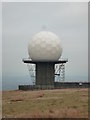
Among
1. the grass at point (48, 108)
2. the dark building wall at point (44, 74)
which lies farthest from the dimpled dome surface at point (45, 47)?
the grass at point (48, 108)

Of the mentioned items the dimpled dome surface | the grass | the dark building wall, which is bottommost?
the grass

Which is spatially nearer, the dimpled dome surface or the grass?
the grass

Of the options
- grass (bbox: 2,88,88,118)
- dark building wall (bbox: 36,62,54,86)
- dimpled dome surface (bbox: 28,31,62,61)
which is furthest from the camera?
dark building wall (bbox: 36,62,54,86)

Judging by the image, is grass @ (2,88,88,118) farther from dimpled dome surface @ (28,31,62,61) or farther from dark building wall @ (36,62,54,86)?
dark building wall @ (36,62,54,86)

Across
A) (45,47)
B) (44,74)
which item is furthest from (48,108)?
(44,74)

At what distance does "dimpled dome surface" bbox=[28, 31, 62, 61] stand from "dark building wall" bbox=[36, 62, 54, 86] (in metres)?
1.58

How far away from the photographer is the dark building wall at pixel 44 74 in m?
67.8

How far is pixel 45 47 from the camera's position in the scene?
66.2m

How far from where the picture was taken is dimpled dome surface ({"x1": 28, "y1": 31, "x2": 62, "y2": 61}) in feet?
218

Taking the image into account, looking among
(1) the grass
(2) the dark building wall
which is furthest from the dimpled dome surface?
(1) the grass

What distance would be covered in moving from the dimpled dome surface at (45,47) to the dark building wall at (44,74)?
1.58 m

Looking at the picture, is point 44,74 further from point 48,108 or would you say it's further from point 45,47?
point 48,108

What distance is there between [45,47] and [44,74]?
5.37m

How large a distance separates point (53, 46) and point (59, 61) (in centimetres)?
427
